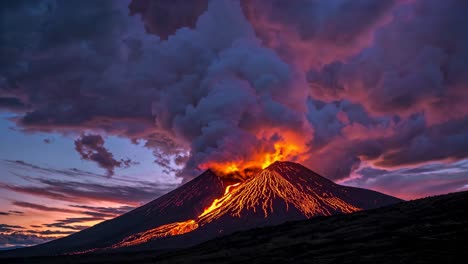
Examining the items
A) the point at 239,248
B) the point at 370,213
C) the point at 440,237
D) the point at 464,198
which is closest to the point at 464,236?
the point at 440,237

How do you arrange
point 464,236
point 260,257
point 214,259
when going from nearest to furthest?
point 464,236 → point 260,257 → point 214,259

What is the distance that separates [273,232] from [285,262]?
43.3m

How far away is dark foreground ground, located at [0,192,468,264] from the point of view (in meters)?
66.1

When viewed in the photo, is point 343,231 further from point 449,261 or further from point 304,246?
point 449,261

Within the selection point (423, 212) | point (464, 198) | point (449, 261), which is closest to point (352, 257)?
point (449, 261)

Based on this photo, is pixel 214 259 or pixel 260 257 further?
pixel 214 259

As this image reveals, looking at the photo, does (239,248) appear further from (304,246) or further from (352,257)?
(352,257)

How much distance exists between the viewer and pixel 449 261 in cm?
5547

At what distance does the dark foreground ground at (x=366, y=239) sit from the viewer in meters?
66.1

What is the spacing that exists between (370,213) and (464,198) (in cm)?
2243

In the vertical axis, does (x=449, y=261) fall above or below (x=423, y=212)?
below

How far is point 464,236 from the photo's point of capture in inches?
2719

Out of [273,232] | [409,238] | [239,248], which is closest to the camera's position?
[409,238]

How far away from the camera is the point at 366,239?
84562mm
